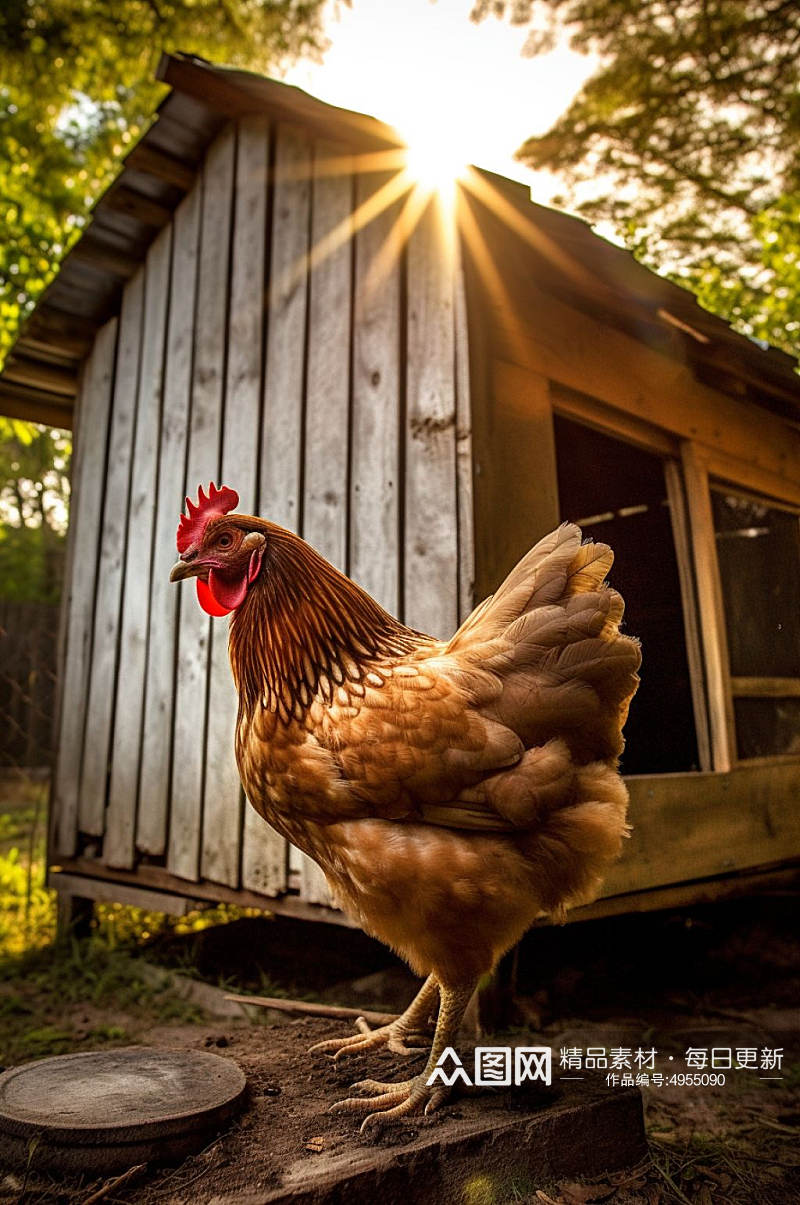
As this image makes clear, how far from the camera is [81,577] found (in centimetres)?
510

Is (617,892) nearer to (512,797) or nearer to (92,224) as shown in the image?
(512,797)

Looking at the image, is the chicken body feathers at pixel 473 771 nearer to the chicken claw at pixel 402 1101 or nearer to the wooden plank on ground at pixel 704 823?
the chicken claw at pixel 402 1101

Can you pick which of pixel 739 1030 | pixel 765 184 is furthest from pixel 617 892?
pixel 765 184

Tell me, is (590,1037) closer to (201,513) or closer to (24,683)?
(201,513)

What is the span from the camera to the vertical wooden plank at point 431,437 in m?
2.95

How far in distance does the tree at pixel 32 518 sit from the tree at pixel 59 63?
16.6ft

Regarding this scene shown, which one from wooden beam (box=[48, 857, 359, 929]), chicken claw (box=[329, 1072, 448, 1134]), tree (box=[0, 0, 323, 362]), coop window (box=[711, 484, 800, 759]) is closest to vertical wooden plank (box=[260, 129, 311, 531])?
wooden beam (box=[48, 857, 359, 929])

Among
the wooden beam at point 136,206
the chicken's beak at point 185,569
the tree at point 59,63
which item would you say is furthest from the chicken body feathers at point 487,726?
the tree at point 59,63

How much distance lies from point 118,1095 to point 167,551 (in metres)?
2.96

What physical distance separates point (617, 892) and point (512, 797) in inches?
58.3

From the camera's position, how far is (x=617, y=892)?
3.03 meters

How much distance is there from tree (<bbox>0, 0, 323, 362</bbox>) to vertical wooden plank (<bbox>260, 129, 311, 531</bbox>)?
3856 millimetres

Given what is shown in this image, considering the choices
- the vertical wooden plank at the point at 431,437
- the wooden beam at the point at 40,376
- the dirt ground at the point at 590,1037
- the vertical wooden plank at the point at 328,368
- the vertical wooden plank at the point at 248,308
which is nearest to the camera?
the dirt ground at the point at 590,1037

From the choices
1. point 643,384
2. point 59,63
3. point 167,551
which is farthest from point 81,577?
point 59,63
